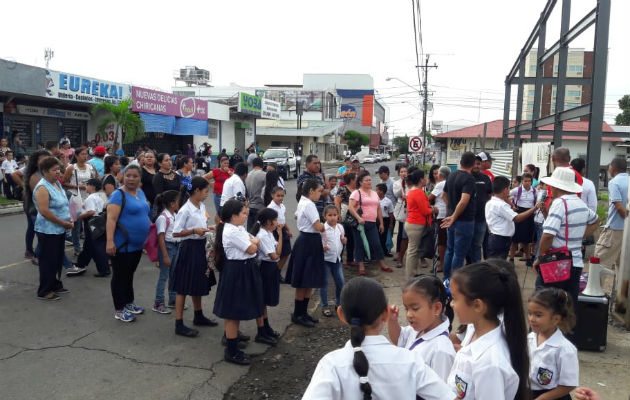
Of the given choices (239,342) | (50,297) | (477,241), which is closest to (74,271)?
(50,297)

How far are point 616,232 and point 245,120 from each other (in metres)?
31.8

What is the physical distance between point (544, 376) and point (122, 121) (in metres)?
19.4

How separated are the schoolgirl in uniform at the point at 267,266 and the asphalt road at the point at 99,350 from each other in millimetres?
165

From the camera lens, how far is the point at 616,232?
21.6 feet

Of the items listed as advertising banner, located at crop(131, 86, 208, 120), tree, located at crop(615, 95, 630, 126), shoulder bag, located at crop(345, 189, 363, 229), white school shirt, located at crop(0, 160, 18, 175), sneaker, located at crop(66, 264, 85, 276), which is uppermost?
tree, located at crop(615, 95, 630, 126)

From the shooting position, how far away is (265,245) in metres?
5.14

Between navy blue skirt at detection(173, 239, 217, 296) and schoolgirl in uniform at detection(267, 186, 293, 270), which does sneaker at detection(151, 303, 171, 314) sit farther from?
schoolgirl in uniform at detection(267, 186, 293, 270)

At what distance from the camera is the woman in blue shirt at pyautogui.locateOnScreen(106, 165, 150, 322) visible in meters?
5.35

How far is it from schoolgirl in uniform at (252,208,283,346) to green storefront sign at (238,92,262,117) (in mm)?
27932

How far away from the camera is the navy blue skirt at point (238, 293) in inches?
178

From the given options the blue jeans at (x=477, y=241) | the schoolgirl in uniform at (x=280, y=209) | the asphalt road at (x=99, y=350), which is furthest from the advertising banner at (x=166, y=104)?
the blue jeans at (x=477, y=241)

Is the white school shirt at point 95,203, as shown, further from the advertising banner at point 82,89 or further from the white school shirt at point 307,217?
the advertising banner at point 82,89

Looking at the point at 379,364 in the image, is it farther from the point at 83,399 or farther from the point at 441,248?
the point at 441,248

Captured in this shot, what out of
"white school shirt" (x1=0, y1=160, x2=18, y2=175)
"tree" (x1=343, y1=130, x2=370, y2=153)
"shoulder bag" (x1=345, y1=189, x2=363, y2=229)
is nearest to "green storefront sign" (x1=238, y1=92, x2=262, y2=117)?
"white school shirt" (x1=0, y1=160, x2=18, y2=175)
